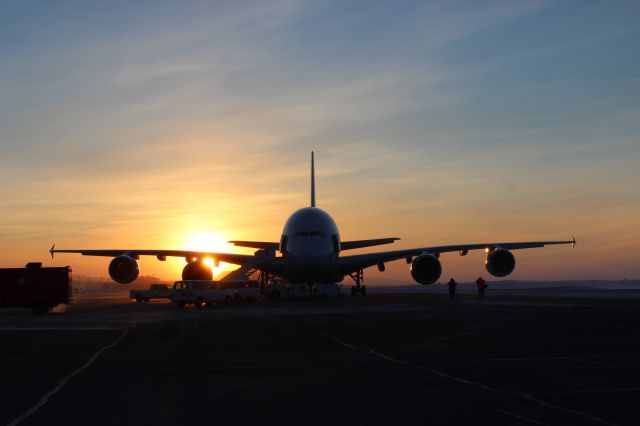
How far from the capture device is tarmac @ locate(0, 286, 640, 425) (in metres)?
9.65

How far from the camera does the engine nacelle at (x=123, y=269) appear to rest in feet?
160

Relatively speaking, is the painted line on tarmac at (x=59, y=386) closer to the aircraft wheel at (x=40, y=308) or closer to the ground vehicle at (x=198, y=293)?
the aircraft wheel at (x=40, y=308)

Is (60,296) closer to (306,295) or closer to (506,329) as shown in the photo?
(306,295)

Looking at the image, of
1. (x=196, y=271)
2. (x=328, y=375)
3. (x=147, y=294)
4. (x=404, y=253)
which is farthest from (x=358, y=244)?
(x=328, y=375)

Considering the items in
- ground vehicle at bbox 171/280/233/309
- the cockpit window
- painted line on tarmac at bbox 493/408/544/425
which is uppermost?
the cockpit window

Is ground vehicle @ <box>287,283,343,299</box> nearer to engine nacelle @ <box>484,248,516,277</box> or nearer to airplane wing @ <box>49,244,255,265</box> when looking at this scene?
airplane wing @ <box>49,244,255,265</box>

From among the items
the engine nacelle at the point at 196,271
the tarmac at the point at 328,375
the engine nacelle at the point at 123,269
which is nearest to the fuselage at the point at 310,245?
the engine nacelle at the point at 196,271

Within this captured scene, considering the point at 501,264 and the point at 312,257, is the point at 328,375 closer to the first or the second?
the point at 312,257

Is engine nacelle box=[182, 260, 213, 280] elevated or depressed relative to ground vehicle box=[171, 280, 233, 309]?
elevated

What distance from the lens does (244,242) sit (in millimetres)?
54750

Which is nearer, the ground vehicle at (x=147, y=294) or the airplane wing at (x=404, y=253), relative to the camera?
the airplane wing at (x=404, y=253)

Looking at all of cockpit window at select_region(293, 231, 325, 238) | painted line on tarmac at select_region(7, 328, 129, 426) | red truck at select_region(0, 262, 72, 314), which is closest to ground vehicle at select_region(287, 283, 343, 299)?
cockpit window at select_region(293, 231, 325, 238)

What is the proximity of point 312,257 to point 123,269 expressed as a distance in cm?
1257

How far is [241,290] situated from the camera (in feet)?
163
